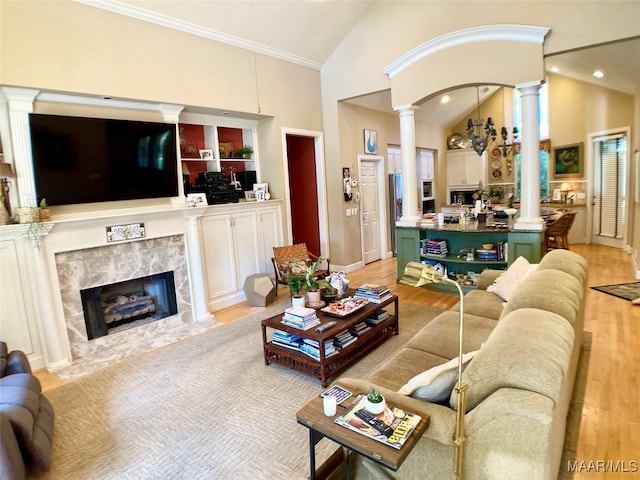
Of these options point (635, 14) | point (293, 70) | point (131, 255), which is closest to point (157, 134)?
point (131, 255)

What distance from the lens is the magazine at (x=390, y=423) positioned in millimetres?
1340

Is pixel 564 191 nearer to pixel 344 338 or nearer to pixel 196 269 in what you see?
pixel 344 338

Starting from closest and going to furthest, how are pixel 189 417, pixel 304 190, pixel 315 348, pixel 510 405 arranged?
pixel 510 405
pixel 189 417
pixel 315 348
pixel 304 190

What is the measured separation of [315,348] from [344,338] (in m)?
0.29

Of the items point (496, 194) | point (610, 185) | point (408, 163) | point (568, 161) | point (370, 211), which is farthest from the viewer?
point (496, 194)

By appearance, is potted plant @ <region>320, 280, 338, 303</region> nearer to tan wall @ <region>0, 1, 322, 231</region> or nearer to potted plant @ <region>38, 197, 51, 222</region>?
tan wall @ <region>0, 1, 322, 231</region>

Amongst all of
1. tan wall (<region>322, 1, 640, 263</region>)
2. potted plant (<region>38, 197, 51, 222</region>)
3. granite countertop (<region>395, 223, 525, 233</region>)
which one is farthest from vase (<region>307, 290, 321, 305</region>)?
tan wall (<region>322, 1, 640, 263</region>)

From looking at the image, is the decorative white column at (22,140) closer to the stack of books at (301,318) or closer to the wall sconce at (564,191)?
the stack of books at (301,318)

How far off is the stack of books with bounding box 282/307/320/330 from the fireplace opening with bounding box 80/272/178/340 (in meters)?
2.07

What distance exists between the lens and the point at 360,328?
3.35 metres

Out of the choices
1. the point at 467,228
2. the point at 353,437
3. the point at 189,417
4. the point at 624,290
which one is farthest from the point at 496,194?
the point at 353,437

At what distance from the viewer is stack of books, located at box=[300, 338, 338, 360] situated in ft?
9.71

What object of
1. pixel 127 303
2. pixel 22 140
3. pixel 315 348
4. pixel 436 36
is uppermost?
pixel 436 36

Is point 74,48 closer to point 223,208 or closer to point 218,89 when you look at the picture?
point 218,89
